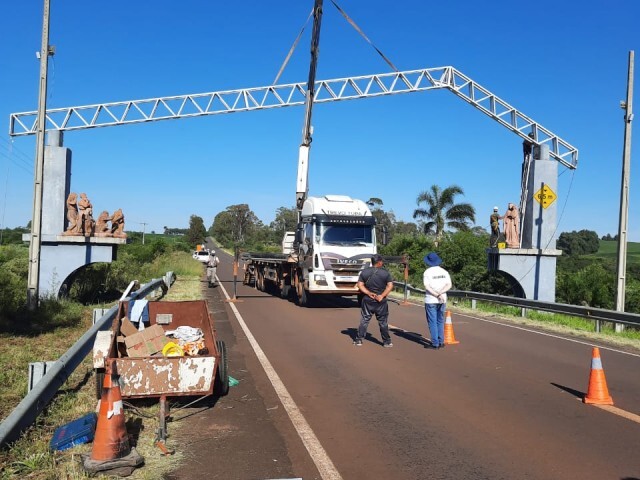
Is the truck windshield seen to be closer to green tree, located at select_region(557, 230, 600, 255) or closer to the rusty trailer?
the rusty trailer

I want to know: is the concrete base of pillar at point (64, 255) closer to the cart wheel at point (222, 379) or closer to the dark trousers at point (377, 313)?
the dark trousers at point (377, 313)

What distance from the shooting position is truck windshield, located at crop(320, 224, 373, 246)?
63.5ft

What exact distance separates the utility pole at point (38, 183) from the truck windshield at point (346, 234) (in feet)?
26.5

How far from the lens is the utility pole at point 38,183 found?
1547 centimetres

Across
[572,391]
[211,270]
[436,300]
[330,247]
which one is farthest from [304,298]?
[572,391]

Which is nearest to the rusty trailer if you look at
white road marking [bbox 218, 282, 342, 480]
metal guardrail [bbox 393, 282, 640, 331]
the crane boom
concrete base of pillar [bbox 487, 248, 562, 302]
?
white road marking [bbox 218, 282, 342, 480]

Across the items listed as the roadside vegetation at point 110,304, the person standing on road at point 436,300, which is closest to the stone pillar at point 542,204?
the roadside vegetation at point 110,304

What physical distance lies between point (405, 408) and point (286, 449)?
194 centimetres

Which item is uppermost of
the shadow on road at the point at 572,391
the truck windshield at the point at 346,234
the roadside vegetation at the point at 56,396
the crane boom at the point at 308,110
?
the crane boom at the point at 308,110

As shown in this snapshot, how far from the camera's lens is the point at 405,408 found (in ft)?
23.4

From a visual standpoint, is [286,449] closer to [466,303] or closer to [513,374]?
[513,374]

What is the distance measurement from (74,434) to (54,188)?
17057mm

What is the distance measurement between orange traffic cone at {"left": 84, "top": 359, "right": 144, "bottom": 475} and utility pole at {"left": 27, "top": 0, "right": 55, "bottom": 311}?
11.5 metres

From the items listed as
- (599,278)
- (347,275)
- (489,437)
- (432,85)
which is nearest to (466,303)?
(347,275)
